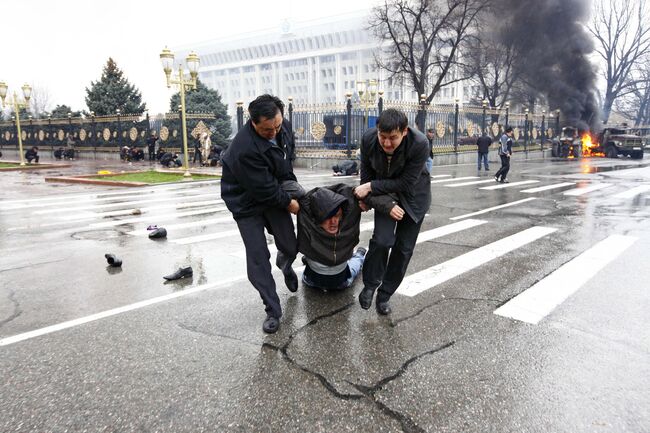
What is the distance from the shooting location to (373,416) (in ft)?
8.56

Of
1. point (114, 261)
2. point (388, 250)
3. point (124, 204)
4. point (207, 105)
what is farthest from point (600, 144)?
point (114, 261)

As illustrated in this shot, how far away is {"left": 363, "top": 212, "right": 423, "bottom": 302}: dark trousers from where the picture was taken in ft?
12.6

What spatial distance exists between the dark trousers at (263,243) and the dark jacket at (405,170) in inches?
31.5

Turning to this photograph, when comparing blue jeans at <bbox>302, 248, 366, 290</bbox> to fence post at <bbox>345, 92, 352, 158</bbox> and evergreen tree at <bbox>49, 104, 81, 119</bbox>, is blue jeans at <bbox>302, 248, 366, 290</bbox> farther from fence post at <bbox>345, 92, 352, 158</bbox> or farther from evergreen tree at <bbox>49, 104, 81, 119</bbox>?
evergreen tree at <bbox>49, 104, 81, 119</bbox>

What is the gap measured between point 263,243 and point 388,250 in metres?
1.06

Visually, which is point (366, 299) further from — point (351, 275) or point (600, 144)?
point (600, 144)

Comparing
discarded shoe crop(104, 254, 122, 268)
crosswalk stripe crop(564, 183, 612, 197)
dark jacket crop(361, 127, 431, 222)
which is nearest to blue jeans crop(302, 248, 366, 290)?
dark jacket crop(361, 127, 431, 222)

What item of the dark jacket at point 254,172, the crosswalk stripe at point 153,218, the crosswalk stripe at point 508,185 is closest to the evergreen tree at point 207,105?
the crosswalk stripe at point 508,185

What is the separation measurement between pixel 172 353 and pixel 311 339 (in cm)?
102

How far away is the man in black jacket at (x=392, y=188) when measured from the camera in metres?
3.64

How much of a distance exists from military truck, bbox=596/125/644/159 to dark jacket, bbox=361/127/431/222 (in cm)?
3435

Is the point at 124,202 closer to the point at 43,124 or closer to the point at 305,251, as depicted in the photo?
the point at 305,251

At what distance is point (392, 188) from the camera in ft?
12.3

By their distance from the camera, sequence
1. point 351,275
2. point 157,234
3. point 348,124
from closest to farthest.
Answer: point 351,275 → point 157,234 → point 348,124
